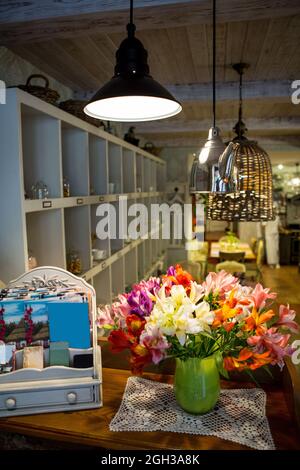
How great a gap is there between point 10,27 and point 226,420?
6.28 ft

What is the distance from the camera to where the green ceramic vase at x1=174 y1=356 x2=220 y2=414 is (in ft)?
3.63

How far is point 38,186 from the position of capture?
2104 mm

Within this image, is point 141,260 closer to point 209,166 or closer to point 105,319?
point 209,166

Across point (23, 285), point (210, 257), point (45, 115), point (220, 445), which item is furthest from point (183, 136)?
point (220, 445)

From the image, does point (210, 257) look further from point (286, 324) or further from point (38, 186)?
point (286, 324)

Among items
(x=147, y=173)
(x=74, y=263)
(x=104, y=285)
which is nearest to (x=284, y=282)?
(x=147, y=173)

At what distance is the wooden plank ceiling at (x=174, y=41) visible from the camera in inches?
63.9

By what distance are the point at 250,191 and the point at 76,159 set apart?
1.30 metres

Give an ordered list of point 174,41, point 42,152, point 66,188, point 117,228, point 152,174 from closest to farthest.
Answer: point 42,152 < point 174,41 < point 66,188 < point 117,228 < point 152,174

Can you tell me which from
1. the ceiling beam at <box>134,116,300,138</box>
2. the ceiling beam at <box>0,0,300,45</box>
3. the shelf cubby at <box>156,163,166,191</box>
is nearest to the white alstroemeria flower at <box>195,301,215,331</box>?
the ceiling beam at <box>0,0,300,45</box>

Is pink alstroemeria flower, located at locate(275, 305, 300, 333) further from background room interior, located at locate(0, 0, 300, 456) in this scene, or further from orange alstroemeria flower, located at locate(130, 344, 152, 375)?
orange alstroemeria flower, located at locate(130, 344, 152, 375)

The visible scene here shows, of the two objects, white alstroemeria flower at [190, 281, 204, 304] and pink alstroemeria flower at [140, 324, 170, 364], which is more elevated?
white alstroemeria flower at [190, 281, 204, 304]

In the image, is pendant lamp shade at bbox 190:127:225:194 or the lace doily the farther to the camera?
pendant lamp shade at bbox 190:127:225:194

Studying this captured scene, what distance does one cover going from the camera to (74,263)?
2520 millimetres
